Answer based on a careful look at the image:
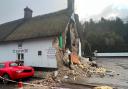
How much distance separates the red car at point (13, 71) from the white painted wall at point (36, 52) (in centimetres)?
478

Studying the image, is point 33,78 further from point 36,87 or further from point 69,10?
point 69,10

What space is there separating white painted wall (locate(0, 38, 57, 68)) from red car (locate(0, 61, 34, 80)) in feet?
15.7

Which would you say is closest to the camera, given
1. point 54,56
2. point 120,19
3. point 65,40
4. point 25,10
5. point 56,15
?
point 54,56

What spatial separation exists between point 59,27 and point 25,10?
10.8 metres

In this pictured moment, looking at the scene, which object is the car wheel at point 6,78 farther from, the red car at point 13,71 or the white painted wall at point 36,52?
the white painted wall at point 36,52

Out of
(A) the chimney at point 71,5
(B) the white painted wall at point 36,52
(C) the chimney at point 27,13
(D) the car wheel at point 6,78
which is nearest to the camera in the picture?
(D) the car wheel at point 6,78

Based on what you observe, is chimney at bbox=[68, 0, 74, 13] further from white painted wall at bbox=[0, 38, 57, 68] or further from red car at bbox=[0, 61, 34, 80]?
red car at bbox=[0, 61, 34, 80]

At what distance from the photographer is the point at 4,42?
2309 cm

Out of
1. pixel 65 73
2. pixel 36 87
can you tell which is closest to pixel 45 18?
pixel 65 73

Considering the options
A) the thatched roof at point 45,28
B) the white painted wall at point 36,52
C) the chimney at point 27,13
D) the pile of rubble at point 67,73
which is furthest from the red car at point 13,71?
the chimney at point 27,13

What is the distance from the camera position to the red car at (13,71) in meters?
12.9

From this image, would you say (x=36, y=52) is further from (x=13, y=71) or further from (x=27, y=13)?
(x=27, y=13)

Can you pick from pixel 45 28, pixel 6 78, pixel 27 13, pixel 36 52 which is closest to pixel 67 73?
pixel 36 52

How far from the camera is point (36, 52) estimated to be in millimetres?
19750
